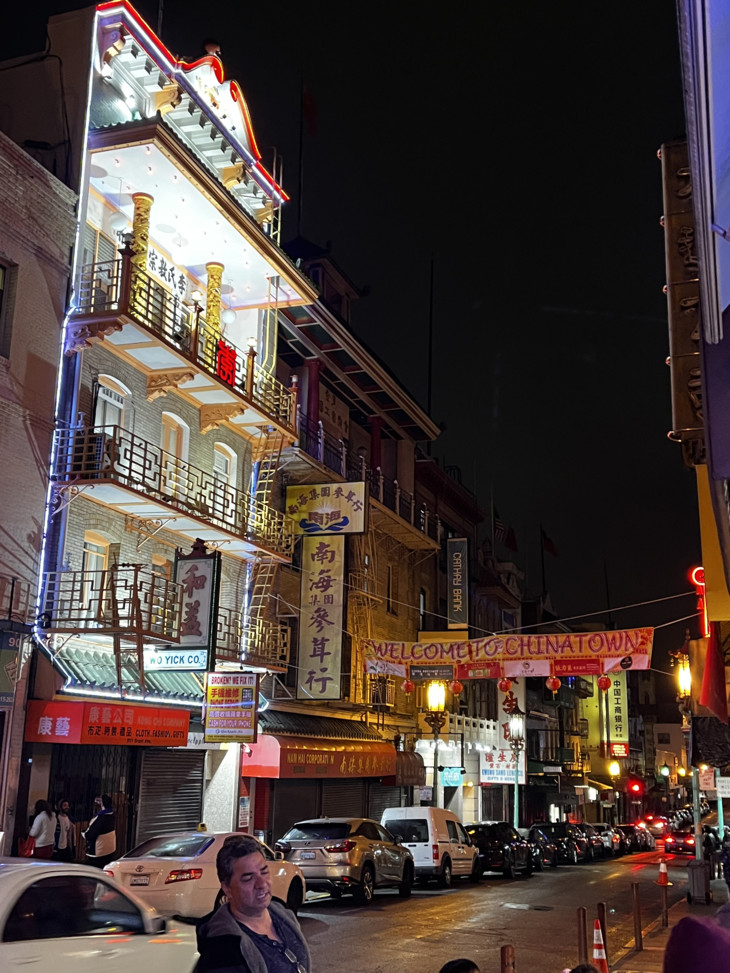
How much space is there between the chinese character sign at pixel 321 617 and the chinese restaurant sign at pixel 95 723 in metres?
8.64

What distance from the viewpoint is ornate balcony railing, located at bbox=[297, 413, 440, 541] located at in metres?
31.6

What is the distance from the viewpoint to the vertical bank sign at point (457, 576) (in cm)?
4091

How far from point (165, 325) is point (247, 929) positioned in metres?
18.5

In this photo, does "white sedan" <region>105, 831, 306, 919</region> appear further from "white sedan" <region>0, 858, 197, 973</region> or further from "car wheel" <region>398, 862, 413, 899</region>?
"car wheel" <region>398, 862, 413, 899</region>

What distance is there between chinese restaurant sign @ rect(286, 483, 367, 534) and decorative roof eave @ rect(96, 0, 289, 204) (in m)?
7.98

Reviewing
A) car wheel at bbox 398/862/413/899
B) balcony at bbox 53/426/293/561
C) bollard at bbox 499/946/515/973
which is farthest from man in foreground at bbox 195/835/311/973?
car wheel at bbox 398/862/413/899

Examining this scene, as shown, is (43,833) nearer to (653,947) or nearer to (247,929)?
(653,947)

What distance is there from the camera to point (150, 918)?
317 inches

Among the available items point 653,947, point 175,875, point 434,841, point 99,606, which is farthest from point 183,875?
point 434,841

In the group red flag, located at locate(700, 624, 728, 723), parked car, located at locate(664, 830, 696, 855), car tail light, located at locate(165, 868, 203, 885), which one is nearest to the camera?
red flag, located at locate(700, 624, 728, 723)

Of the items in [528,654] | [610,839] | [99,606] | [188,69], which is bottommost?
[610,839]

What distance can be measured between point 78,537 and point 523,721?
40.4 m

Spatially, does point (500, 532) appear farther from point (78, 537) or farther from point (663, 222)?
point (663, 222)

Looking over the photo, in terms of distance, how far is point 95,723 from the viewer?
1814 cm
